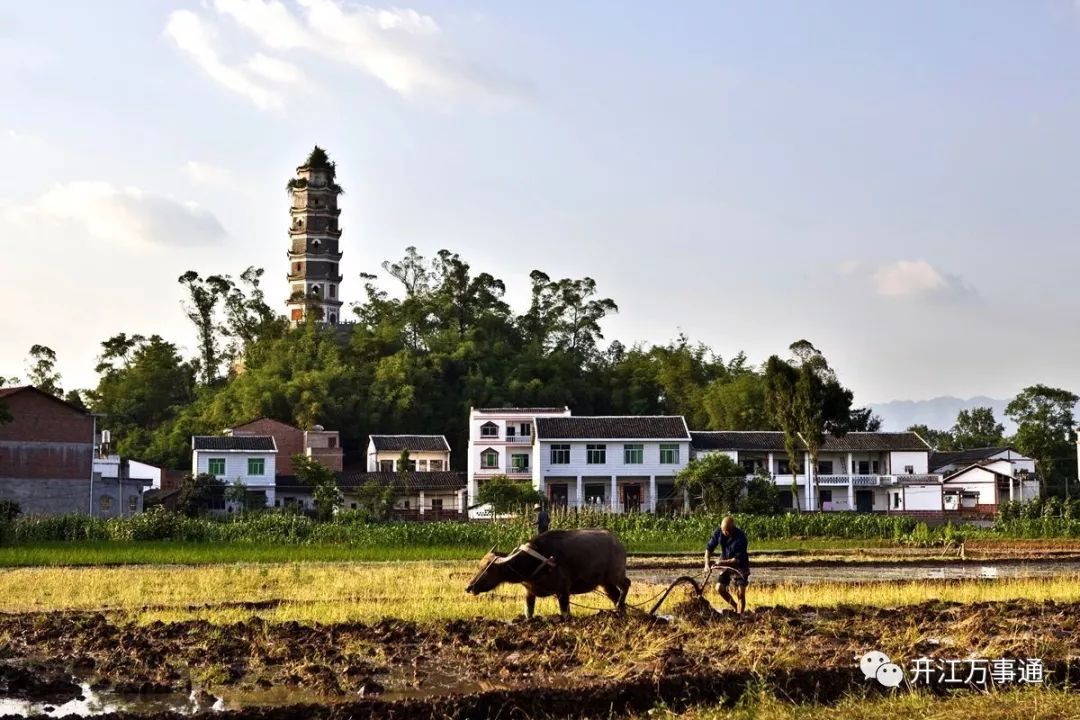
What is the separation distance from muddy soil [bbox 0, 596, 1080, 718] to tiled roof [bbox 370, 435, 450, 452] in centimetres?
4807

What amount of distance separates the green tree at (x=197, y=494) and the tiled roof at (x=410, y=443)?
32.1 feet

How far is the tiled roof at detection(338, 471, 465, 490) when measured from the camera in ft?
191

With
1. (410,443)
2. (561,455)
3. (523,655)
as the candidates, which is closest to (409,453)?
(410,443)

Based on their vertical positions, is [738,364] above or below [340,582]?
above

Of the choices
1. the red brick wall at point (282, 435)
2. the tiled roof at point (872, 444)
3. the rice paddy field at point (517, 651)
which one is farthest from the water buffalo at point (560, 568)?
the red brick wall at point (282, 435)

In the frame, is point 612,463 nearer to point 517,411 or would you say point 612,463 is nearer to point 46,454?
point 517,411

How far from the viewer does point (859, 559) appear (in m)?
29.6

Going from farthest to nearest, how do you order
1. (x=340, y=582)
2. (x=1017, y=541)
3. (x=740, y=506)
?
1. (x=740, y=506)
2. (x=1017, y=541)
3. (x=340, y=582)

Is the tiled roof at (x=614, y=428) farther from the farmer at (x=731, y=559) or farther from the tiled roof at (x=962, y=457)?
the farmer at (x=731, y=559)

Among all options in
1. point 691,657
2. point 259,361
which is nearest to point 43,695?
point 691,657

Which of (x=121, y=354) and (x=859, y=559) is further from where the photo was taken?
(x=121, y=354)

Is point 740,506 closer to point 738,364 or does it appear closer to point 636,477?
point 636,477

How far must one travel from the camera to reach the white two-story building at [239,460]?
57062 millimetres

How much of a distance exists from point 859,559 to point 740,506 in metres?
21.4
